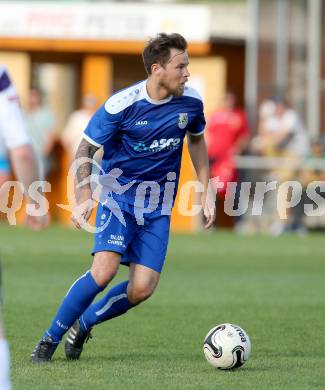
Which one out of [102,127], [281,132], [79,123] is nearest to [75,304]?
[102,127]

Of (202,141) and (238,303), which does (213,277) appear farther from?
(202,141)

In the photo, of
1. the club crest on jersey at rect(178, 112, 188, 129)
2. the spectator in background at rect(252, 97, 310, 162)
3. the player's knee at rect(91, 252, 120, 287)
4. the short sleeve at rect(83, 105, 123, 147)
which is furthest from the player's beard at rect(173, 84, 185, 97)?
the spectator in background at rect(252, 97, 310, 162)

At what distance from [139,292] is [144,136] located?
104 centimetres

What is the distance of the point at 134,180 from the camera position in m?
8.61

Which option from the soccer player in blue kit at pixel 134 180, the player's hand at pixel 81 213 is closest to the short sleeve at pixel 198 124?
the soccer player in blue kit at pixel 134 180

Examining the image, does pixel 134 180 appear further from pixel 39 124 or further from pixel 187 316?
pixel 39 124

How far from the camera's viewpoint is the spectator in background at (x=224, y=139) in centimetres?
2238

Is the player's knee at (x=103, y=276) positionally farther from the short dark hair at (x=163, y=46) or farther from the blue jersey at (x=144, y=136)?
the short dark hair at (x=163, y=46)

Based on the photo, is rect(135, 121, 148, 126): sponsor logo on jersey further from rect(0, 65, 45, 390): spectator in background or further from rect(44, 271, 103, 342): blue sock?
rect(0, 65, 45, 390): spectator in background

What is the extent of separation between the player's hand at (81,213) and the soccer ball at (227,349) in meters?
1.12

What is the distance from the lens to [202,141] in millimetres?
8844

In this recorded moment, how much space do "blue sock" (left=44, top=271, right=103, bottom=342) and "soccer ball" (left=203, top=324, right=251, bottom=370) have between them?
2.69 ft

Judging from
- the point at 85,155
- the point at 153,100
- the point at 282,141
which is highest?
the point at 282,141

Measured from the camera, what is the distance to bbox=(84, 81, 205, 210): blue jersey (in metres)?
8.50
